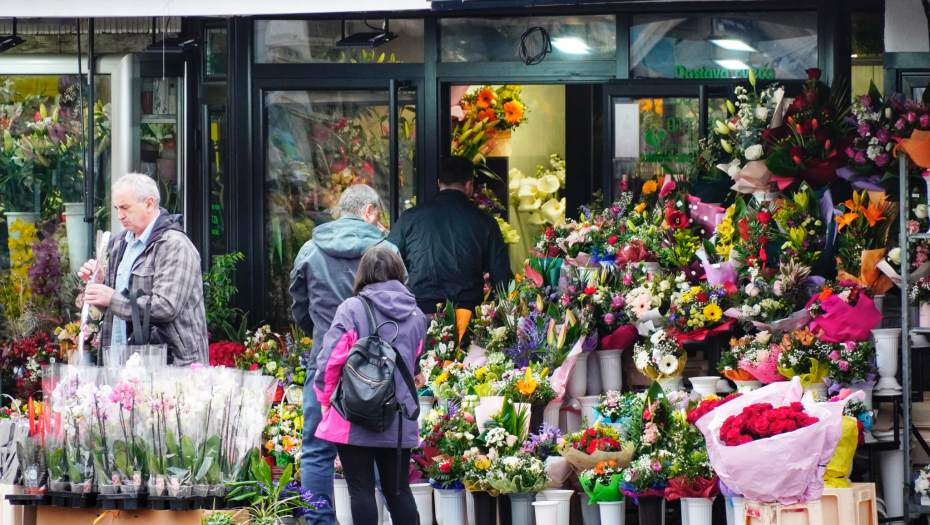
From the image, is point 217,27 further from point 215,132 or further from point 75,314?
point 75,314

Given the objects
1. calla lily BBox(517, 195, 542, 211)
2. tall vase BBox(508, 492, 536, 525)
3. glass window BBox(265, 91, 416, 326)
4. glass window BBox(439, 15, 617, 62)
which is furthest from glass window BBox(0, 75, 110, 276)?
tall vase BBox(508, 492, 536, 525)

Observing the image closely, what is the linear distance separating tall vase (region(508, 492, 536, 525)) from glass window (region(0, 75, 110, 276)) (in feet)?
12.3

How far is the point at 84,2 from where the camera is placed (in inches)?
284

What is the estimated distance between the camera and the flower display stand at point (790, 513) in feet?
16.5

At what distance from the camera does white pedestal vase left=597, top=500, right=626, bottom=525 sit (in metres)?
5.89

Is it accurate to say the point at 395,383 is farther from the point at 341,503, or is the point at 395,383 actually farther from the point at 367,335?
the point at 341,503

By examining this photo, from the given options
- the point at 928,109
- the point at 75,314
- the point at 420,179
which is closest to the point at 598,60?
the point at 420,179

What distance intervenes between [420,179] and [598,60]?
1425 mm

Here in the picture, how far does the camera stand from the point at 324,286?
19.5ft

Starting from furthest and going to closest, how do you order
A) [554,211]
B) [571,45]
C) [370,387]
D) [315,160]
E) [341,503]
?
[554,211]
[315,160]
[571,45]
[341,503]
[370,387]

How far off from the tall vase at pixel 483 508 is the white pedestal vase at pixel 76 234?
362cm

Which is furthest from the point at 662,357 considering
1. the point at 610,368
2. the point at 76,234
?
the point at 76,234

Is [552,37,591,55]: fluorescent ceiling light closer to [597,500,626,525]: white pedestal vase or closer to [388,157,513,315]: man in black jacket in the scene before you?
[388,157,513,315]: man in black jacket

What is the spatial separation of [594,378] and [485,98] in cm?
329
